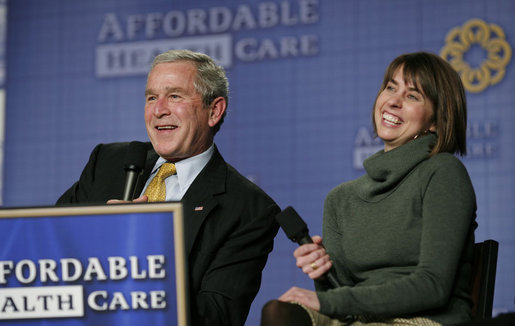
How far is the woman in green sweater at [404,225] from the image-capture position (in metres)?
2.06

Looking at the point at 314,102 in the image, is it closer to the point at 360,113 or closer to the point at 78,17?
the point at 360,113

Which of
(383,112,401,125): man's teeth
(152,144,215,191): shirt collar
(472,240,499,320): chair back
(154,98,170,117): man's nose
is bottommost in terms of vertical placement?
(472,240,499,320): chair back

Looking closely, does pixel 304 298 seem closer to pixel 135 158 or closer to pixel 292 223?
pixel 292 223

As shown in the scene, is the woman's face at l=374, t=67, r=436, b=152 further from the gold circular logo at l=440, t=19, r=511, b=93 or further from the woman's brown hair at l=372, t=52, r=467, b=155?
the gold circular logo at l=440, t=19, r=511, b=93

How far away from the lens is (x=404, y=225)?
7.44 feet

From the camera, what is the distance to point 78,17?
5.45 meters

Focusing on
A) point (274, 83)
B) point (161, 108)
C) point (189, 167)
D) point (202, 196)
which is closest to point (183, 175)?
point (189, 167)

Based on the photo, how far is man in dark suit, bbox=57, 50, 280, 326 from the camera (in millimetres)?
2580

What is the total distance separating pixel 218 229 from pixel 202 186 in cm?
17

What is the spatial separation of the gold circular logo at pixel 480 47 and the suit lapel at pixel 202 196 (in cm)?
219

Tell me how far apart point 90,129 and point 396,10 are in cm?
209

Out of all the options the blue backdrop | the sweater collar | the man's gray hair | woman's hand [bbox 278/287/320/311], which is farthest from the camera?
the blue backdrop

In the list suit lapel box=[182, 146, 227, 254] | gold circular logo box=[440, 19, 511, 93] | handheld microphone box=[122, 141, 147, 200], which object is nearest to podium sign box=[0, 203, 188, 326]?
handheld microphone box=[122, 141, 147, 200]

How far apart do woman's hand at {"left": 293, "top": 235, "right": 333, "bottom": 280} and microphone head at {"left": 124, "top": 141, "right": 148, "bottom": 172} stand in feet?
2.03
